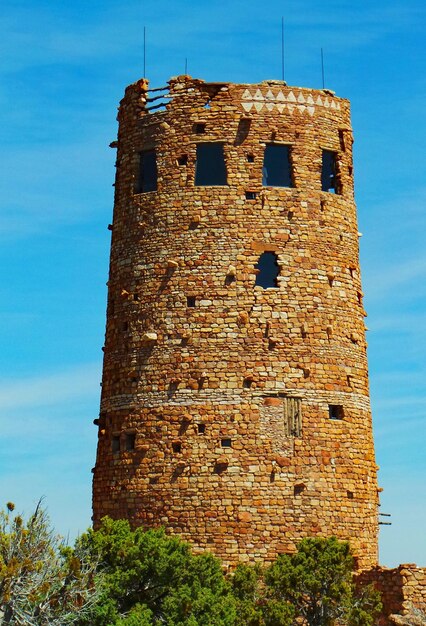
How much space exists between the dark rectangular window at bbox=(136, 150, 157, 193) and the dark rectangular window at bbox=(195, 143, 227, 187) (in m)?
1.56

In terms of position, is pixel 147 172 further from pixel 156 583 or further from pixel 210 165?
pixel 156 583

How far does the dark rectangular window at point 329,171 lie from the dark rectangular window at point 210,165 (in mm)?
3298

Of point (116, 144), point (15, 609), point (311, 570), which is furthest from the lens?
point (116, 144)

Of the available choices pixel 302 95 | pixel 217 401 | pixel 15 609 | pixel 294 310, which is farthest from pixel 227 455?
pixel 302 95

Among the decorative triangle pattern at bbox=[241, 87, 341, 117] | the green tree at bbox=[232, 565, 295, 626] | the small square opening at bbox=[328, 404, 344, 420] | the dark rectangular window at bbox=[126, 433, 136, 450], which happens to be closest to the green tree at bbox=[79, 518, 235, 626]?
the green tree at bbox=[232, 565, 295, 626]

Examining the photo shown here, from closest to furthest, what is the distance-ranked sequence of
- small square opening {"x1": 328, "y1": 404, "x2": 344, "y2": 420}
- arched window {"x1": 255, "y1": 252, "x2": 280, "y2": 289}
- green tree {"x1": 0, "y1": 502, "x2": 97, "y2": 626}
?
green tree {"x1": 0, "y1": 502, "x2": 97, "y2": 626}
arched window {"x1": 255, "y1": 252, "x2": 280, "y2": 289}
small square opening {"x1": 328, "y1": 404, "x2": 344, "y2": 420}

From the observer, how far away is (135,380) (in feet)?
146

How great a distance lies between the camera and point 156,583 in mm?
39781

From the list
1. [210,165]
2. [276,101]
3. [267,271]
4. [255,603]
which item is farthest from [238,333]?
[255,603]

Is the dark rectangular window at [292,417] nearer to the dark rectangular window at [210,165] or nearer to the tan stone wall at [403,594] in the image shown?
the tan stone wall at [403,594]

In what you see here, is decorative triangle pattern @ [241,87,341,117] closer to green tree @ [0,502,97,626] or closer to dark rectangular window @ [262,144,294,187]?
dark rectangular window @ [262,144,294,187]

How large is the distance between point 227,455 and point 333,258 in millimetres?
6845

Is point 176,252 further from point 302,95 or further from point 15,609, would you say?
point 15,609

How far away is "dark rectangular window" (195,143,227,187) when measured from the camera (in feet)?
147
